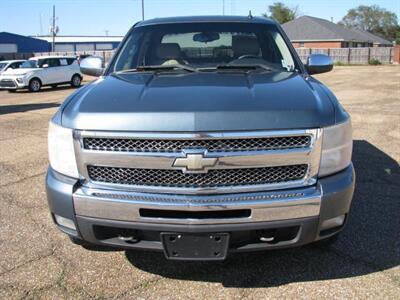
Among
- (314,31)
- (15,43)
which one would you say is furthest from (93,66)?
(15,43)

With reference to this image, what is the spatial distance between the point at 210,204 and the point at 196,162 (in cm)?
25

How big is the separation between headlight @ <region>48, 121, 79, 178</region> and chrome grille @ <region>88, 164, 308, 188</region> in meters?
0.13

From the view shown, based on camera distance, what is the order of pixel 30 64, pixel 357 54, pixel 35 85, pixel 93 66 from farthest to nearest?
pixel 357 54 → pixel 30 64 → pixel 35 85 → pixel 93 66

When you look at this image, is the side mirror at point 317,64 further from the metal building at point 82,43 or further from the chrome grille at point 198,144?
the metal building at point 82,43

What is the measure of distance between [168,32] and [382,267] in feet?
9.39

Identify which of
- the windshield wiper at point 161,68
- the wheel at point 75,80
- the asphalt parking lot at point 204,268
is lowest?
the wheel at point 75,80

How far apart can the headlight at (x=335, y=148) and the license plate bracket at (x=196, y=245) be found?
0.73 meters

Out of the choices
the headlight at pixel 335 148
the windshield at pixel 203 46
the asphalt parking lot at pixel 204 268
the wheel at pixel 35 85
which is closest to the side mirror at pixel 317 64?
the windshield at pixel 203 46

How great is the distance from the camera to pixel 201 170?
259cm

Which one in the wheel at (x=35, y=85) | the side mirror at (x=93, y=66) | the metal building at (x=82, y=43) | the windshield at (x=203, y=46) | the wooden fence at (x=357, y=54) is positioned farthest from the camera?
the metal building at (x=82, y=43)

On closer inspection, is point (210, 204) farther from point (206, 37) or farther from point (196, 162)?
point (206, 37)

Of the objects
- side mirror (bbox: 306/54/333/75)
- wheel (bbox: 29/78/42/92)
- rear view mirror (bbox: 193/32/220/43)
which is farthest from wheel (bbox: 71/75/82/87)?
side mirror (bbox: 306/54/333/75)

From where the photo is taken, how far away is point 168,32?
451cm

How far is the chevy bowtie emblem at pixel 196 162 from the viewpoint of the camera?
2572mm
